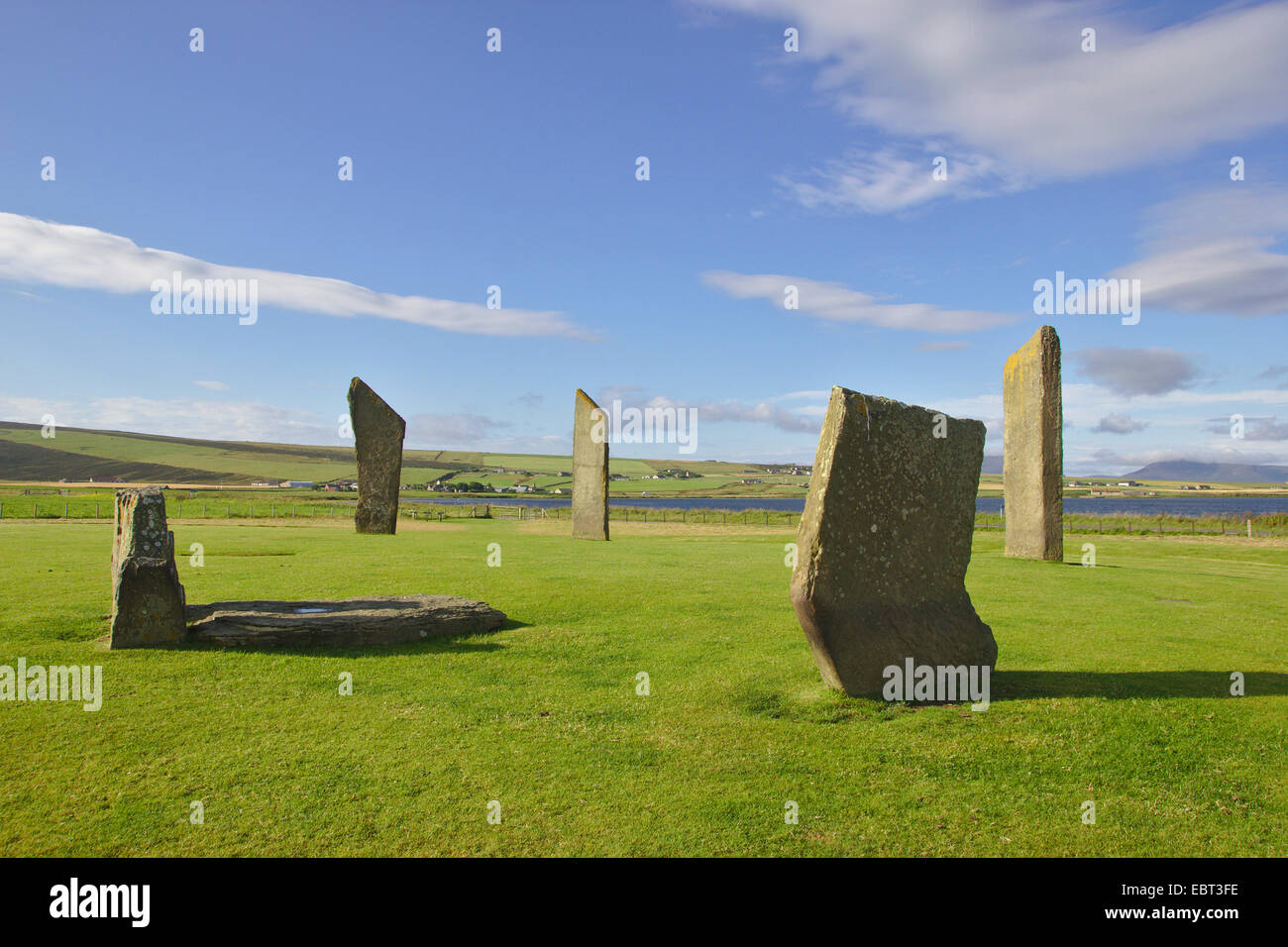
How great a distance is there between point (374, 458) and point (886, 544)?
23991 mm

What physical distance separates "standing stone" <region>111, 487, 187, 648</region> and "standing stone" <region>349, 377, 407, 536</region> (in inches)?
732

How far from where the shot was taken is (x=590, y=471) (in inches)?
1121

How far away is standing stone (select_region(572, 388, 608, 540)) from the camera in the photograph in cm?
2803

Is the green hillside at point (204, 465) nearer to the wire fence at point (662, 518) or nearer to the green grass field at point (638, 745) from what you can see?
the wire fence at point (662, 518)

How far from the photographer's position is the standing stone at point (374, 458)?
92.7 feet

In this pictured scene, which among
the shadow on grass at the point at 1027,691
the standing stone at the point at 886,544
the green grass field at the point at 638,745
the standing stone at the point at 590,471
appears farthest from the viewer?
the standing stone at the point at 590,471

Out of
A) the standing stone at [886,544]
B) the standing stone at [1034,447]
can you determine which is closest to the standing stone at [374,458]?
the standing stone at [1034,447]

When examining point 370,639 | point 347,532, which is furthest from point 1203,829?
point 347,532

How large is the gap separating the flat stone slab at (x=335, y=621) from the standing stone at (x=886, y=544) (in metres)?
5.39

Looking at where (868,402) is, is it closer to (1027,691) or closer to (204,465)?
(1027,691)

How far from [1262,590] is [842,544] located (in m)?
14.1

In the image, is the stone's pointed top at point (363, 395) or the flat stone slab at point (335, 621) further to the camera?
the stone's pointed top at point (363, 395)
